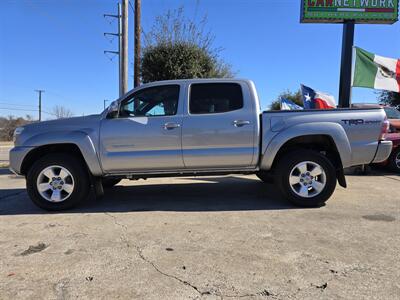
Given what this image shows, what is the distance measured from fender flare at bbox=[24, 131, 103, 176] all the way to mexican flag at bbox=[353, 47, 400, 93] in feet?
29.6

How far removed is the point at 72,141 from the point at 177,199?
80.6 inches

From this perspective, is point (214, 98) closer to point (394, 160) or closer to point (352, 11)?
point (394, 160)

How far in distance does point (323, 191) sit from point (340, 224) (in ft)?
2.97

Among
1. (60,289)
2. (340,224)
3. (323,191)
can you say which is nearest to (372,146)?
(323,191)

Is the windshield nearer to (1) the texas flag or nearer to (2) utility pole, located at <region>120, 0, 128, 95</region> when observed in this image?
(1) the texas flag

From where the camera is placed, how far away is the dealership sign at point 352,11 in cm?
1185

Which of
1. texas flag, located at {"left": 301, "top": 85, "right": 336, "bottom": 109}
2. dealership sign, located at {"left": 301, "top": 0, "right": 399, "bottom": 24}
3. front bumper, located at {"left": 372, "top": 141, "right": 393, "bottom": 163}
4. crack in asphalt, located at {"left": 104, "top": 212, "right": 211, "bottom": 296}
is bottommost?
crack in asphalt, located at {"left": 104, "top": 212, "right": 211, "bottom": 296}

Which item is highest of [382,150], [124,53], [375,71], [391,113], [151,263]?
[124,53]

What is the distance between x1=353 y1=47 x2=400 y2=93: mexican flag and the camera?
38.6ft

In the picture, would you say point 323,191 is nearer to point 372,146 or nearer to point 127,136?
point 372,146

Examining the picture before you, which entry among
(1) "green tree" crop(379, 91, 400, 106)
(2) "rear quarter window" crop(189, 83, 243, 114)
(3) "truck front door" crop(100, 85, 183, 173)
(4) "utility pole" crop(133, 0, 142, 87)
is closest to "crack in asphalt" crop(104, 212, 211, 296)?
(3) "truck front door" crop(100, 85, 183, 173)

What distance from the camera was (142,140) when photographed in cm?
586

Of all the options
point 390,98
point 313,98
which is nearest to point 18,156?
point 313,98

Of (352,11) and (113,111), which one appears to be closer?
(113,111)
